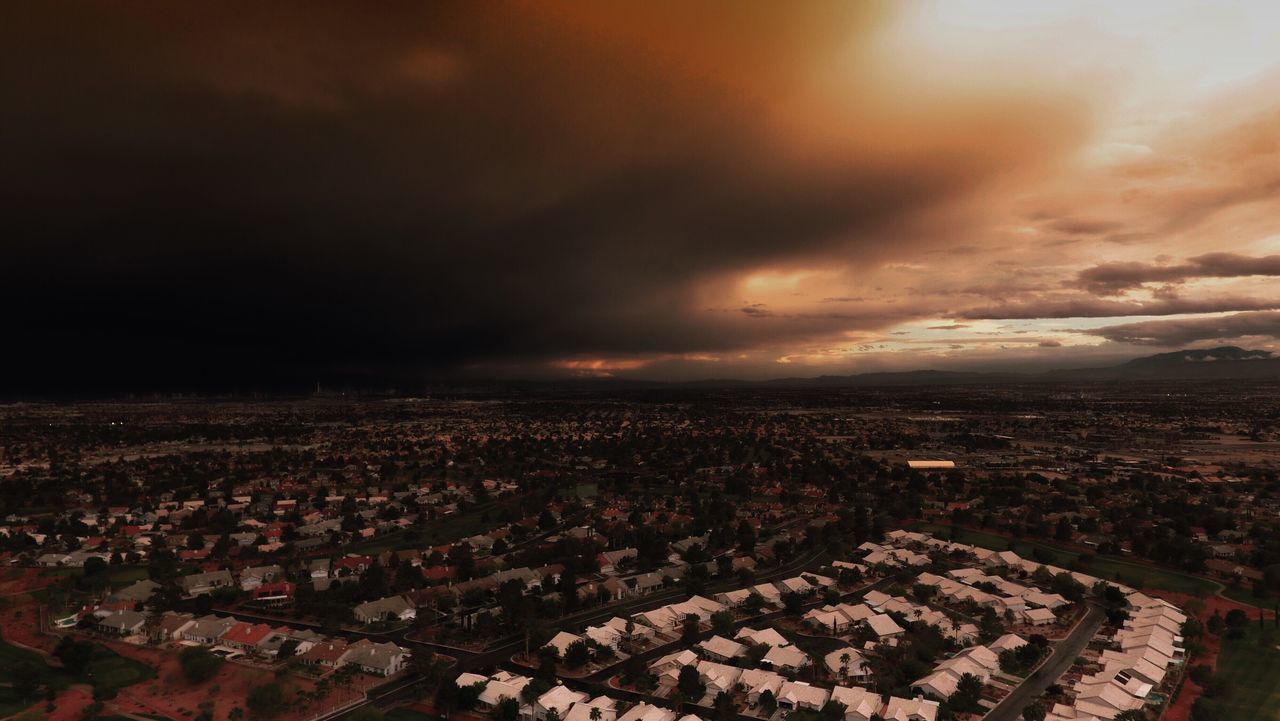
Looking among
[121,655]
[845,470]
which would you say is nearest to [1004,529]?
[845,470]

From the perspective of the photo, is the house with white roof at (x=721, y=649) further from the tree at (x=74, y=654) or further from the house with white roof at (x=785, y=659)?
the tree at (x=74, y=654)

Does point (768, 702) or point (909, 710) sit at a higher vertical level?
point (909, 710)

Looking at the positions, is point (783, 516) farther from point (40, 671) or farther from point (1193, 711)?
point (40, 671)

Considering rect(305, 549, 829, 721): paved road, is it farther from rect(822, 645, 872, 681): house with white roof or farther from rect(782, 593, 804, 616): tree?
rect(822, 645, 872, 681): house with white roof

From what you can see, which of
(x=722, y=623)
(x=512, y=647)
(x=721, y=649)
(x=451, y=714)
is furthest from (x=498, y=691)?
(x=722, y=623)

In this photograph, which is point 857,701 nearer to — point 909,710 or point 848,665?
point 909,710

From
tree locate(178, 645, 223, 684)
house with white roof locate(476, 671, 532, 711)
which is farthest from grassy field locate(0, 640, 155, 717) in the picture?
house with white roof locate(476, 671, 532, 711)
